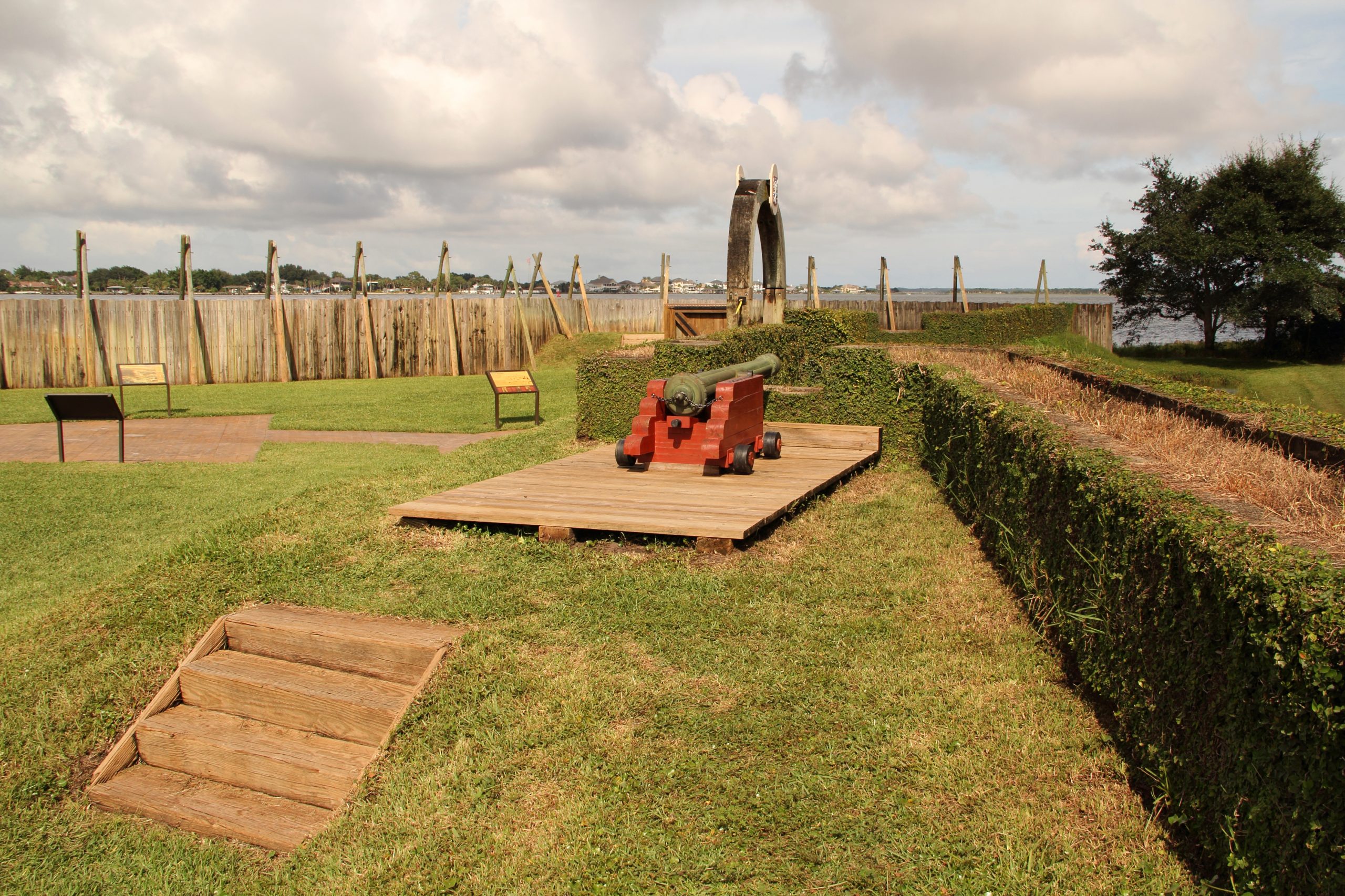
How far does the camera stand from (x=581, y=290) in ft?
98.2

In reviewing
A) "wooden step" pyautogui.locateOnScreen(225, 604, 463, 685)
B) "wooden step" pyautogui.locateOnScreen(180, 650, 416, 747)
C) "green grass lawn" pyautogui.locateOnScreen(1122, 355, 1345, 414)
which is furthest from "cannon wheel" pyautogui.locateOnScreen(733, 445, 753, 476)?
"green grass lawn" pyautogui.locateOnScreen(1122, 355, 1345, 414)

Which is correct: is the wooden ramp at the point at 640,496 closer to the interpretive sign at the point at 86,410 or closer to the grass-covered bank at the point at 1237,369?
the interpretive sign at the point at 86,410

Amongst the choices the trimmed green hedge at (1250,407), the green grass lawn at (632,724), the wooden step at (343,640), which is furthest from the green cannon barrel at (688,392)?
the trimmed green hedge at (1250,407)

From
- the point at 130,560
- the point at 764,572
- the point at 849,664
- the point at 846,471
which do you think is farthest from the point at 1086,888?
the point at 130,560

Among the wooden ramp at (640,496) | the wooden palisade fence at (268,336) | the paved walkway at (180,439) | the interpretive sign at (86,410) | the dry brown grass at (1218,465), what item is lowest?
the paved walkway at (180,439)

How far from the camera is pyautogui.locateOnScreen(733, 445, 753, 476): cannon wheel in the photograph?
7.75m

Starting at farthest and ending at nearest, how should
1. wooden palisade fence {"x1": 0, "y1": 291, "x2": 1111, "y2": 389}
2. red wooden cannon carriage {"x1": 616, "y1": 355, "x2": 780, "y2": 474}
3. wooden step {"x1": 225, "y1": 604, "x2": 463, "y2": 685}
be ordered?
wooden palisade fence {"x1": 0, "y1": 291, "x2": 1111, "y2": 389}, red wooden cannon carriage {"x1": 616, "y1": 355, "x2": 780, "y2": 474}, wooden step {"x1": 225, "y1": 604, "x2": 463, "y2": 685}

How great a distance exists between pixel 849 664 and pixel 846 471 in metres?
4.02

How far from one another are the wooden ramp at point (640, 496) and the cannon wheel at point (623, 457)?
0.17 feet

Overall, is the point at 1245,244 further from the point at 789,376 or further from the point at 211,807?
the point at 211,807

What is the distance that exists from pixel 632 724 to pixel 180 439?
10799mm

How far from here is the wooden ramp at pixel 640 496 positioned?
246 inches

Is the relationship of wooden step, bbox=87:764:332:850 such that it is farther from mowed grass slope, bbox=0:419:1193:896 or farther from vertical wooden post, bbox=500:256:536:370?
vertical wooden post, bbox=500:256:536:370

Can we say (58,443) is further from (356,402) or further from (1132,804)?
(1132,804)
